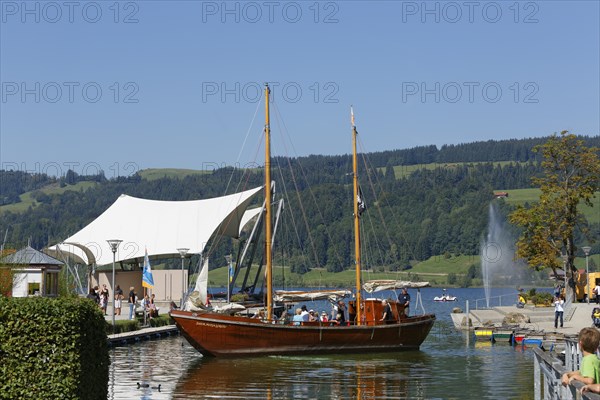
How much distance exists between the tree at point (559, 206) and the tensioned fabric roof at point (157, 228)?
1991cm

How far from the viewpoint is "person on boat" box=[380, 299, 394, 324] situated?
126ft

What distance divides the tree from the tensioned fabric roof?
65.3ft

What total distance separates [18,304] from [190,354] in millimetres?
22723

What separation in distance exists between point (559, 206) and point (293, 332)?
27825mm

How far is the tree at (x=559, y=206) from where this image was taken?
5750cm

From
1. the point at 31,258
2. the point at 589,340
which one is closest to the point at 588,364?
the point at 589,340

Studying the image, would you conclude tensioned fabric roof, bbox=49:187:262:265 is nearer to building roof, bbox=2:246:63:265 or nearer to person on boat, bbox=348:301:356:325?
building roof, bbox=2:246:63:265

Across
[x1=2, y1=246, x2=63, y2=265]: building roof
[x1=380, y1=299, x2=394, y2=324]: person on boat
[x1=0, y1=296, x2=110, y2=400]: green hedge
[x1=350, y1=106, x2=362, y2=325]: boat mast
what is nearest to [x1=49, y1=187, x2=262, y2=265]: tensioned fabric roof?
[x1=2, y1=246, x2=63, y2=265]: building roof

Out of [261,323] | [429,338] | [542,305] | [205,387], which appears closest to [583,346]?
[205,387]

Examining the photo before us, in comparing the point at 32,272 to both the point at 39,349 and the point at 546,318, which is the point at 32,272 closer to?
the point at 546,318

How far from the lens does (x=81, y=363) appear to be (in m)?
14.8

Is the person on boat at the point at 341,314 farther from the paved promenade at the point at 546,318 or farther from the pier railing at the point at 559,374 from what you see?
the pier railing at the point at 559,374

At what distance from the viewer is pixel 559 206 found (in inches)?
2285

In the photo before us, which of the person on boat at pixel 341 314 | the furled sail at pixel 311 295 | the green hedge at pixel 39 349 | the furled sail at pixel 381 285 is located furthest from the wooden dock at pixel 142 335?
the green hedge at pixel 39 349
